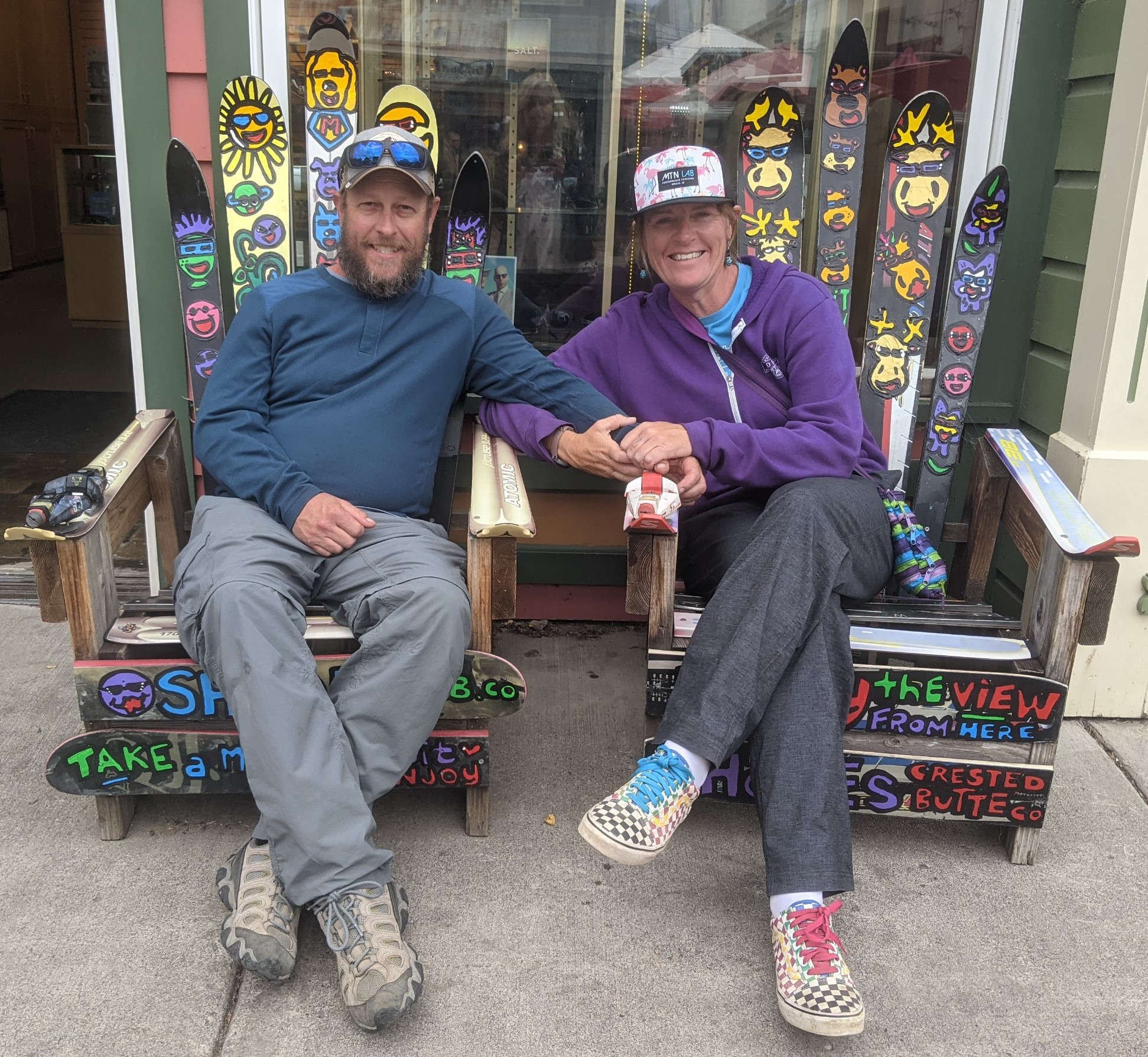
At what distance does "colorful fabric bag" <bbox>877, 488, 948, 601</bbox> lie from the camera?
222cm

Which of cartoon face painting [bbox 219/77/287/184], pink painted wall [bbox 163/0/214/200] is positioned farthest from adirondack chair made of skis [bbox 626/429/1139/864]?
pink painted wall [bbox 163/0/214/200]

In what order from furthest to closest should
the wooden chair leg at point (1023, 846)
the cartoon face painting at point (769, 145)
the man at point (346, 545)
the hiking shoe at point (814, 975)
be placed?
the cartoon face painting at point (769, 145), the wooden chair leg at point (1023, 846), the man at point (346, 545), the hiking shoe at point (814, 975)

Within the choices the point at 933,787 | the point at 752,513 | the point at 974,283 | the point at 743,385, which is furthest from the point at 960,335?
the point at 933,787

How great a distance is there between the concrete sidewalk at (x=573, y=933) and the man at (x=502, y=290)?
117cm

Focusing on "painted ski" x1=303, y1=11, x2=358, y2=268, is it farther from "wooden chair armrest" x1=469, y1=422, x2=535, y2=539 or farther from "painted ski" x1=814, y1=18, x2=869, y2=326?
"painted ski" x1=814, y1=18, x2=869, y2=326

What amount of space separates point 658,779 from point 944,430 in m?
1.31

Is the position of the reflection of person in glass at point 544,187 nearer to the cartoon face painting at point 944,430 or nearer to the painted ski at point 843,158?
the painted ski at point 843,158

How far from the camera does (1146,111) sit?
2250 mm

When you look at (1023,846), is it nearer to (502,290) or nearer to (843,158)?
(843,158)

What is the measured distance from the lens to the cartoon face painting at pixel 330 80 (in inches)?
98.3

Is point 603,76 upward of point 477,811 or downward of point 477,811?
upward

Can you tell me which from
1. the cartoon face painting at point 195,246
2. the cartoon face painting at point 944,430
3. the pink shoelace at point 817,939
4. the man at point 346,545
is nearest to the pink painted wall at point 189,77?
the cartoon face painting at point 195,246

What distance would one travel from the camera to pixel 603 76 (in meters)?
2.71

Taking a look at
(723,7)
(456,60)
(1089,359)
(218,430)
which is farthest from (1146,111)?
(218,430)
